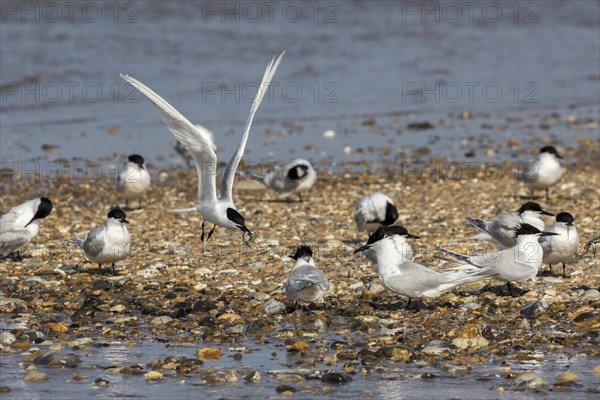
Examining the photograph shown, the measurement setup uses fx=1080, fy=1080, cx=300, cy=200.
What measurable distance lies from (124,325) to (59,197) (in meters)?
4.96

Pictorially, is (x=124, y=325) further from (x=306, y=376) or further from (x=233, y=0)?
(x=233, y=0)

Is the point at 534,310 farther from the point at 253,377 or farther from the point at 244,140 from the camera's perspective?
the point at 244,140

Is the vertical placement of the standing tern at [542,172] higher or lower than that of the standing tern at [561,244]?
higher

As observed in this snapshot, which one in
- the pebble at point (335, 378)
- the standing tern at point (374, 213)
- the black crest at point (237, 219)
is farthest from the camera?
the standing tern at point (374, 213)

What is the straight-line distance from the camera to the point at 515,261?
267 inches

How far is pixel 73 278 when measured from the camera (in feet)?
25.6

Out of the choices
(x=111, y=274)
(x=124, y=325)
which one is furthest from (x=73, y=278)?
(x=124, y=325)

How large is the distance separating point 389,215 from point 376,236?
1.98 m

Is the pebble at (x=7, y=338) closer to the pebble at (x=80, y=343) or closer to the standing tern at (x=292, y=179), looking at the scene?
the pebble at (x=80, y=343)

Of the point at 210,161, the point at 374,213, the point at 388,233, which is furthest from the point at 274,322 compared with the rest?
the point at 374,213

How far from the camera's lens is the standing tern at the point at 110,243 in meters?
7.75

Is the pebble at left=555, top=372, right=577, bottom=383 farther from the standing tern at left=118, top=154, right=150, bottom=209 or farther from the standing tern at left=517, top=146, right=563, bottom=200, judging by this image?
the standing tern at left=118, top=154, right=150, bottom=209

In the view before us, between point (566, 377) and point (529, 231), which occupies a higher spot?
→ point (529, 231)

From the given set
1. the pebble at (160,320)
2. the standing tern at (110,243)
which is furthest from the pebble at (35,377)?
the standing tern at (110,243)
